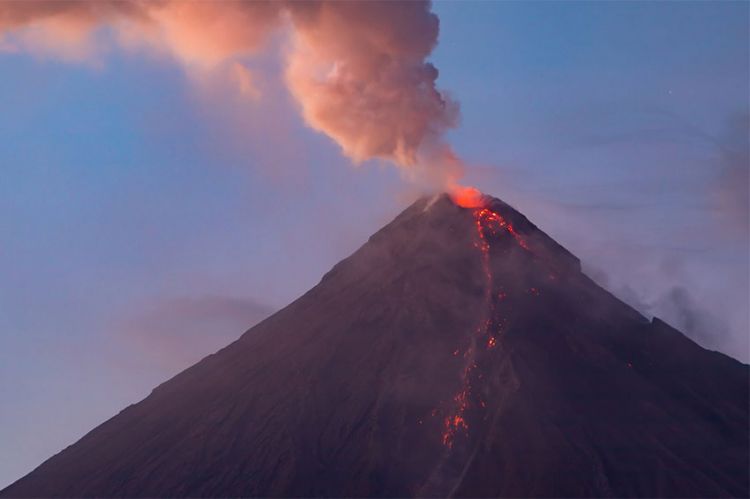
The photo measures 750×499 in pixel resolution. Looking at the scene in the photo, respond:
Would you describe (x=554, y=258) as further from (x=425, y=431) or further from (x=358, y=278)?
(x=425, y=431)

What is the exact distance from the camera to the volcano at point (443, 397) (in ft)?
253

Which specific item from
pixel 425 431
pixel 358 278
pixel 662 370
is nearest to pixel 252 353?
pixel 358 278

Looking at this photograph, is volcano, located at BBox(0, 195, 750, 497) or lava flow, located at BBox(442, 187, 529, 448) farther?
lava flow, located at BBox(442, 187, 529, 448)

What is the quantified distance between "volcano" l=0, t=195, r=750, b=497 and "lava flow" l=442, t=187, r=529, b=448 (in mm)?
136

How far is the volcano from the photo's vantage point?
77.1m

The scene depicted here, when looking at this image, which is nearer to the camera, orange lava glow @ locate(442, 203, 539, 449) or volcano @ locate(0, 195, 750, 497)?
volcano @ locate(0, 195, 750, 497)

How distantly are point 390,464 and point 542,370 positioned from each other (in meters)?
10.3

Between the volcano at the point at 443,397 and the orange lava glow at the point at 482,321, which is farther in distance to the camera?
the orange lava glow at the point at 482,321

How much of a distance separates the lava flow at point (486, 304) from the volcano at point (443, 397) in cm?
14

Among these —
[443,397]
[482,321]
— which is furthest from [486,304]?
[443,397]

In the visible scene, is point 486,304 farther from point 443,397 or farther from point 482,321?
point 443,397

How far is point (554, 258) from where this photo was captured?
319 feet

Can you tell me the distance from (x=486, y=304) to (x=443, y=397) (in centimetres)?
886

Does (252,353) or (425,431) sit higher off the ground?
(252,353)
